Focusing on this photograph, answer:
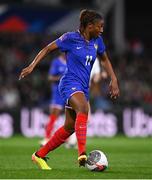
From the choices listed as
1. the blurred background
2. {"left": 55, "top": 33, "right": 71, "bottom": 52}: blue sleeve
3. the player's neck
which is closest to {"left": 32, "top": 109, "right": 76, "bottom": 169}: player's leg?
{"left": 55, "top": 33, "right": 71, "bottom": 52}: blue sleeve

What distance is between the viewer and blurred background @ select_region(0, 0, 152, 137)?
22.9 m

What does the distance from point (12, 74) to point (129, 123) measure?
182 inches

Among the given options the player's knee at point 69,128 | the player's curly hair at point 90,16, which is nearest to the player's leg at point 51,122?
the player's knee at point 69,128

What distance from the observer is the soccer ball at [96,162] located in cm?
1070

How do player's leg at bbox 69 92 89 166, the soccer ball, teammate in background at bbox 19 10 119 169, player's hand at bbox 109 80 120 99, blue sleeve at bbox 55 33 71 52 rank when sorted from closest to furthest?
player's leg at bbox 69 92 89 166, the soccer ball, teammate in background at bbox 19 10 119 169, blue sleeve at bbox 55 33 71 52, player's hand at bbox 109 80 120 99

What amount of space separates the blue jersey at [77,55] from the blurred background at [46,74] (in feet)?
30.9

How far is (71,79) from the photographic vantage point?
11.0m

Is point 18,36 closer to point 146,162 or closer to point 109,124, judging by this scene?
point 109,124

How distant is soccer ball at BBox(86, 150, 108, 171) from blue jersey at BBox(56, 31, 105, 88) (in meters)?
0.97

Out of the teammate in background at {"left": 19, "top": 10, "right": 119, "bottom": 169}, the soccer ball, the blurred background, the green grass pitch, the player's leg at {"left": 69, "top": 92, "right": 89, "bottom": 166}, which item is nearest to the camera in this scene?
the green grass pitch

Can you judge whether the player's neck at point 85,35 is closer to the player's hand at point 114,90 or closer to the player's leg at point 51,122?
the player's hand at point 114,90

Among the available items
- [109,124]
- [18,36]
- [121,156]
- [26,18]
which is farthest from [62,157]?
[18,36]

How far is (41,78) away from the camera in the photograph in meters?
26.2

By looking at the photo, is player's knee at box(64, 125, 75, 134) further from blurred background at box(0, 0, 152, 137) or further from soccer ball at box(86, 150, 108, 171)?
blurred background at box(0, 0, 152, 137)
